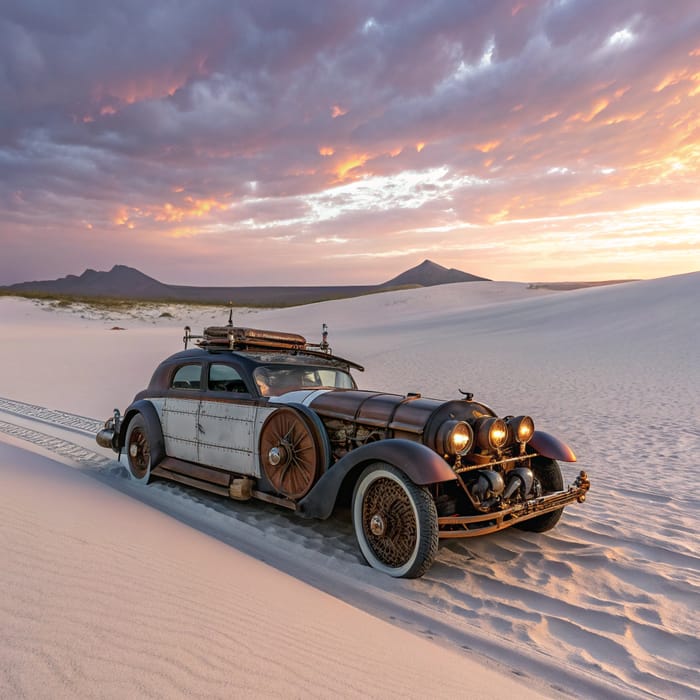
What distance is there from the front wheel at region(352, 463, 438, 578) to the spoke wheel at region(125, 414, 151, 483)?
3.55 m

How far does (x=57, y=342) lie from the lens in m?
26.2

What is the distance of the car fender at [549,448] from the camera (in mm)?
5133

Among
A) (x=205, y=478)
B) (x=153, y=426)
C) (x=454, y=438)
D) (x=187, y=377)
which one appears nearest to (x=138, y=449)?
(x=153, y=426)

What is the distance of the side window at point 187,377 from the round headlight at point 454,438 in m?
3.21

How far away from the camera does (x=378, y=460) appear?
445cm

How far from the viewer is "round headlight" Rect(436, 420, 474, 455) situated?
4352 mm

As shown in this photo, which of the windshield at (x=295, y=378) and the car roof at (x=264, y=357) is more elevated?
the car roof at (x=264, y=357)

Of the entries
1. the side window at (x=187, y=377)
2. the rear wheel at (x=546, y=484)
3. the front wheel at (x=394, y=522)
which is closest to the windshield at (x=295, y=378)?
the side window at (x=187, y=377)

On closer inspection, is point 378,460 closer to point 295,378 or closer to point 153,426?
point 295,378

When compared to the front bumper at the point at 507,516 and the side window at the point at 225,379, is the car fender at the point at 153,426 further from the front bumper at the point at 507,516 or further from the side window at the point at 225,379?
the front bumper at the point at 507,516

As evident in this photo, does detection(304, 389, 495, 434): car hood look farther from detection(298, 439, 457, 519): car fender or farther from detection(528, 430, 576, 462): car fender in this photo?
detection(528, 430, 576, 462): car fender

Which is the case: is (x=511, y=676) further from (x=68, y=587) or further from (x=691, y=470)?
(x=691, y=470)

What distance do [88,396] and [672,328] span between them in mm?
21759

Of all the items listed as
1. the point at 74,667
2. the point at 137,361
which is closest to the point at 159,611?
the point at 74,667
